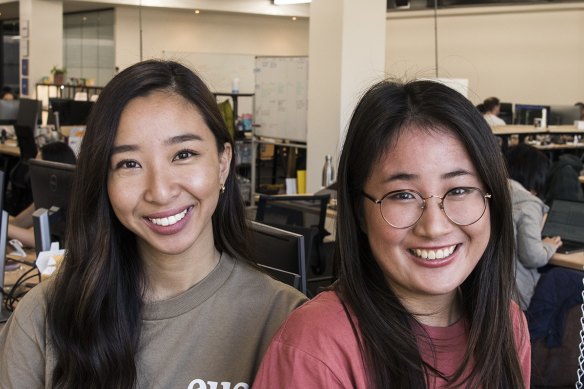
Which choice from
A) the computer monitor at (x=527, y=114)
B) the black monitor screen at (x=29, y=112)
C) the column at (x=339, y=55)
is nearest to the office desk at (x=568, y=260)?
the column at (x=339, y=55)

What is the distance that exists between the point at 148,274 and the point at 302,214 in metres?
3.06

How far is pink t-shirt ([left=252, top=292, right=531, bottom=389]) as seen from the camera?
1.15m

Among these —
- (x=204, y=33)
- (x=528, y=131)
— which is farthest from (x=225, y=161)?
(x=204, y=33)

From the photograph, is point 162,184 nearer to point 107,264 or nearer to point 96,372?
point 107,264

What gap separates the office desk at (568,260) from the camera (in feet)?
14.1

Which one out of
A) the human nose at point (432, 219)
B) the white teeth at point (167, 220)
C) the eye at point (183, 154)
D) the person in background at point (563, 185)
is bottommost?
the person in background at point (563, 185)

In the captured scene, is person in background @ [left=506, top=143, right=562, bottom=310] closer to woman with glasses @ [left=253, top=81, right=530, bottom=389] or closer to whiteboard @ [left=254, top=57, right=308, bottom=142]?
woman with glasses @ [left=253, top=81, right=530, bottom=389]

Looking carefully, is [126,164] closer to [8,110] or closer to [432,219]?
[432,219]

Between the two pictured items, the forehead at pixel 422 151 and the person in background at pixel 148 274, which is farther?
the person in background at pixel 148 274

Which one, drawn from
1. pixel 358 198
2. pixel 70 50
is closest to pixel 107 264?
pixel 358 198

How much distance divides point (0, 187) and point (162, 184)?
1345mm

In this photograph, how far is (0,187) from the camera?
2.58m

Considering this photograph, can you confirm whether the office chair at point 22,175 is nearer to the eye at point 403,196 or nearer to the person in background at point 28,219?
the person in background at point 28,219

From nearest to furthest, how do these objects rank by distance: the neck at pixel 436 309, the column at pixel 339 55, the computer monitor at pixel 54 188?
the neck at pixel 436 309 < the computer monitor at pixel 54 188 < the column at pixel 339 55
